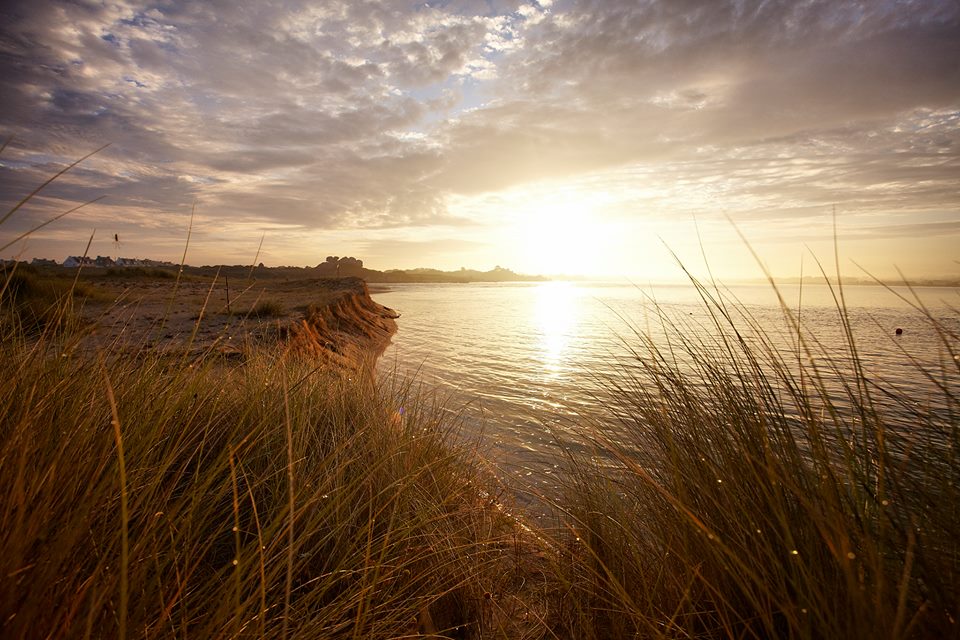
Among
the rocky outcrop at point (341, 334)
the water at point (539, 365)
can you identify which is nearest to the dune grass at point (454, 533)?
the water at point (539, 365)

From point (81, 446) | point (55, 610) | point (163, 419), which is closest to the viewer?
point (55, 610)

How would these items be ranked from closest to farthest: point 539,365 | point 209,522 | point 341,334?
point 209,522, point 539,365, point 341,334

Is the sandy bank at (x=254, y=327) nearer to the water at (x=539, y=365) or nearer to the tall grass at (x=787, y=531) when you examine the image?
the water at (x=539, y=365)

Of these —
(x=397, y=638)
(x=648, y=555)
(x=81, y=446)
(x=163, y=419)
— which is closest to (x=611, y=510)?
(x=648, y=555)

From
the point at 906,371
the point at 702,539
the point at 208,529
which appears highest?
the point at 702,539

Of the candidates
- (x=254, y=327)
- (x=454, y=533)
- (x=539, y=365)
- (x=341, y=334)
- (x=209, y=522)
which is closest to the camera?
(x=209, y=522)

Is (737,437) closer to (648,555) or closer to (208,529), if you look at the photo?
(648,555)

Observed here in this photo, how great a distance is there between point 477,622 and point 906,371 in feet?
31.5

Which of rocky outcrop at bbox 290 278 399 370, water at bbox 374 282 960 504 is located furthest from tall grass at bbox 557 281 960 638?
rocky outcrop at bbox 290 278 399 370

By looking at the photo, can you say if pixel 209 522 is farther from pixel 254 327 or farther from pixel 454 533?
pixel 254 327

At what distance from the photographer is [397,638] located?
1492 millimetres

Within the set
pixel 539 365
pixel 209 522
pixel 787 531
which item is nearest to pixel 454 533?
pixel 209 522

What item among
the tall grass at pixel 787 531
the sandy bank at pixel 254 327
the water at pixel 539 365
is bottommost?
the water at pixel 539 365

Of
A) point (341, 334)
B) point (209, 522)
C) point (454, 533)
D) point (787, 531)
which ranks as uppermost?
point (787, 531)
